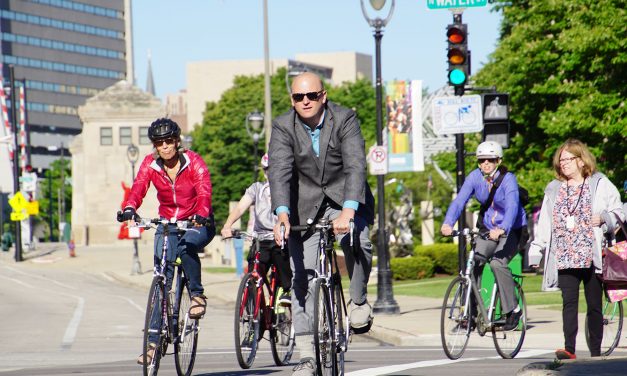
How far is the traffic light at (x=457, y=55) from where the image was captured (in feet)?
57.7

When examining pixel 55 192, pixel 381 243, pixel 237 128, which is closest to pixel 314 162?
pixel 381 243

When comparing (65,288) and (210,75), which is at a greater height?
(210,75)

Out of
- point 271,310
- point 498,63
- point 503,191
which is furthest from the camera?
point 498,63

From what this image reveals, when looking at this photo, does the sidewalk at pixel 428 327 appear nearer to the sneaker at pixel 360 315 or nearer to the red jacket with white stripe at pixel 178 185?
the sneaker at pixel 360 315

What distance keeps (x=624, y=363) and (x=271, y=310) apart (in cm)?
376

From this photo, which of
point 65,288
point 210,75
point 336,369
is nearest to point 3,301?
point 65,288

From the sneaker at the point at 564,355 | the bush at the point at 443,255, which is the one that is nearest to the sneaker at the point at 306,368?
the sneaker at the point at 564,355

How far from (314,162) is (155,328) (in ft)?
6.45

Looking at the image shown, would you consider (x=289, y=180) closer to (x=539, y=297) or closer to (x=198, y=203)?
(x=198, y=203)

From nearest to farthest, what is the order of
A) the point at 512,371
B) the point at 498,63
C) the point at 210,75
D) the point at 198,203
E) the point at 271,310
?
the point at 198,203, the point at 512,371, the point at 271,310, the point at 498,63, the point at 210,75

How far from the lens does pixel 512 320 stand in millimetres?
13047

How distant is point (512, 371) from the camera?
1129 centimetres

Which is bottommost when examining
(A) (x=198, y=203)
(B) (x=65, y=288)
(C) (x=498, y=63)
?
(B) (x=65, y=288)

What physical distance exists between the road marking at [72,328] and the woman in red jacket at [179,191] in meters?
6.26
